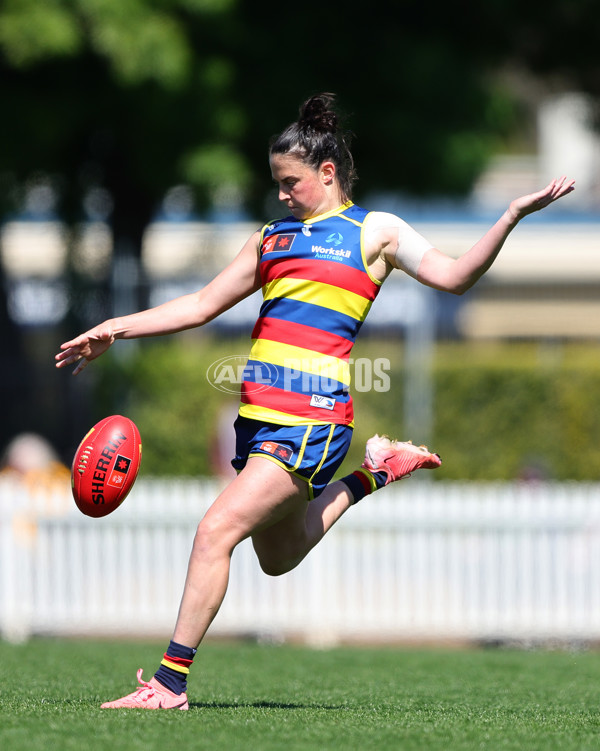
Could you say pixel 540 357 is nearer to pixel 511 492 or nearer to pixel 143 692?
pixel 511 492

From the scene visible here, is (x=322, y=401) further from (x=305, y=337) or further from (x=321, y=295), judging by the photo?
(x=321, y=295)

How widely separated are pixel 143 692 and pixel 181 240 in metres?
14.5

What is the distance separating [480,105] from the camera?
14320mm

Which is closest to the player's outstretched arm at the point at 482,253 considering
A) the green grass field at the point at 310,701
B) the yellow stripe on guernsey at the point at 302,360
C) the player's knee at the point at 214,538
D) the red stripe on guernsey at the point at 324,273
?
the red stripe on guernsey at the point at 324,273

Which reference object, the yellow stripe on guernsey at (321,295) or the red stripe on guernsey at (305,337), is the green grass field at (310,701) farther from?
the yellow stripe on guernsey at (321,295)

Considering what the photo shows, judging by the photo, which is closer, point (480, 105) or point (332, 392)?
point (332, 392)

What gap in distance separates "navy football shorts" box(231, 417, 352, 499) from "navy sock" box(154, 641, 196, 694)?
71 centimetres

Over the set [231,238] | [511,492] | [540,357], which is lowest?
[511,492]

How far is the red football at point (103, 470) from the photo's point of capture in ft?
16.3

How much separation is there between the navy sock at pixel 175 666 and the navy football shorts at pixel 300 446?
28.0 inches

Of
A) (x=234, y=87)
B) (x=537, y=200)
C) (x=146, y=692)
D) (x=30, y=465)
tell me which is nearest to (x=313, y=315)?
(x=537, y=200)

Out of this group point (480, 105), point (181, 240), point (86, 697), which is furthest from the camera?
point (181, 240)

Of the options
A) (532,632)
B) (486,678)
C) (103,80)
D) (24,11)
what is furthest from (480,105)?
(486,678)

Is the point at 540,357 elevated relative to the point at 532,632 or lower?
elevated
